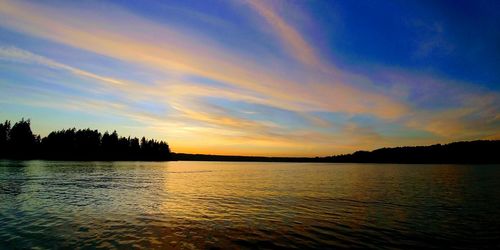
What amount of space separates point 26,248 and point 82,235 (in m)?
4.03

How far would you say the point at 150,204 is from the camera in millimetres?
40844

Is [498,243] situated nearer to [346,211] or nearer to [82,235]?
[346,211]

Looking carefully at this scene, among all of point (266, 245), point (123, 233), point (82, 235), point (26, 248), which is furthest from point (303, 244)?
point (26, 248)

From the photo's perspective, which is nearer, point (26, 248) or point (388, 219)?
point (26, 248)

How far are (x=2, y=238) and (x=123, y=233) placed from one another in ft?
25.6

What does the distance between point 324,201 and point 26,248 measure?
35981 mm

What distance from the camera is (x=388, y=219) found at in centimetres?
3291

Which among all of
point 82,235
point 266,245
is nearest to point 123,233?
point 82,235

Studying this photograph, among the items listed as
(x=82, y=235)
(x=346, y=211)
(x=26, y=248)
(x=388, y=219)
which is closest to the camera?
(x=26, y=248)

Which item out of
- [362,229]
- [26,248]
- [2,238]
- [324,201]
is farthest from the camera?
[324,201]

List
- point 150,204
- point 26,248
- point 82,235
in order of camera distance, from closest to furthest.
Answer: point 26,248
point 82,235
point 150,204

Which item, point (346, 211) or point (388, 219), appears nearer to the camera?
point (388, 219)

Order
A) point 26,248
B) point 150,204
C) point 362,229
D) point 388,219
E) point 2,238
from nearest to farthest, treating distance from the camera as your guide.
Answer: point 26,248 < point 2,238 < point 362,229 < point 388,219 < point 150,204

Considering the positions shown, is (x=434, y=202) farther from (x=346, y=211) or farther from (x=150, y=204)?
(x=150, y=204)
